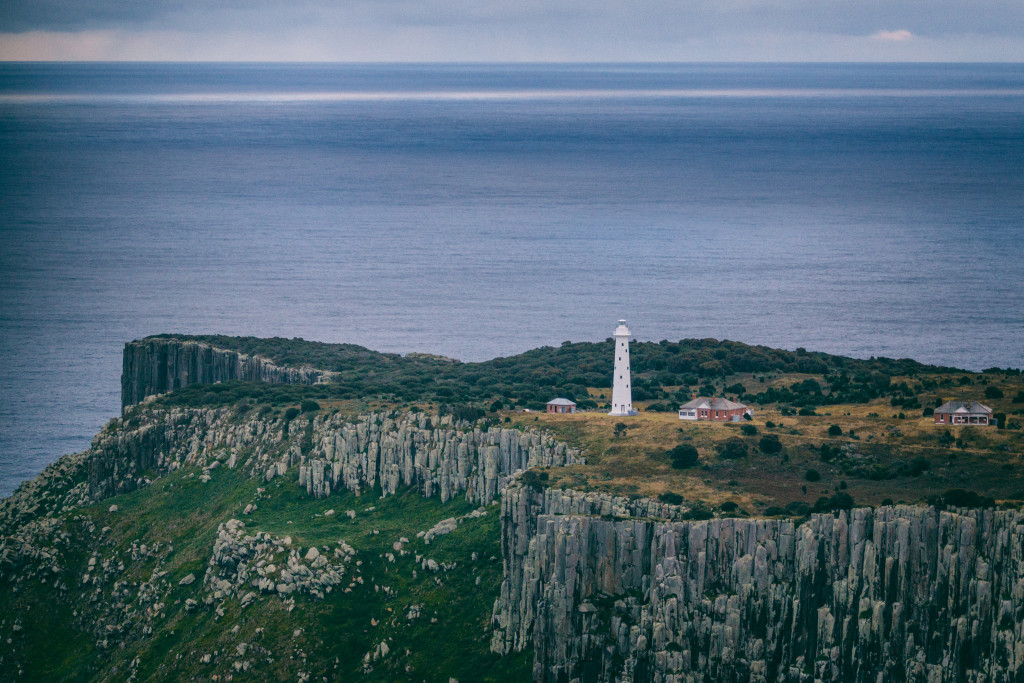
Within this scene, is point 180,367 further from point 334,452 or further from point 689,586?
point 689,586

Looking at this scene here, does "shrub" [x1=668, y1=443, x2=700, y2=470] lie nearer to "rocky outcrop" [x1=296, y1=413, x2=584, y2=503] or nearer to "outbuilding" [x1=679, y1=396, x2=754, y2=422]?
"rocky outcrop" [x1=296, y1=413, x2=584, y2=503]

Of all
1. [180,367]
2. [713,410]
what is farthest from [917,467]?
[180,367]

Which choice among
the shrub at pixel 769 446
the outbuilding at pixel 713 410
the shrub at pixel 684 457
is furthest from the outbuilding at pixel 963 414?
the shrub at pixel 684 457

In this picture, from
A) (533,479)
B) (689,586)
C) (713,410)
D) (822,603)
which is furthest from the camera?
(713,410)

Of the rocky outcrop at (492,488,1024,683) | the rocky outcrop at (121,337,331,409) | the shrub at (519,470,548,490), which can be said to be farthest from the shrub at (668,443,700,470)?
the rocky outcrop at (121,337,331,409)

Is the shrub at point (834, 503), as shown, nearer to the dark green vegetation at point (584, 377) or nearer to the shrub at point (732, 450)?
the shrub at point (732, 450)
